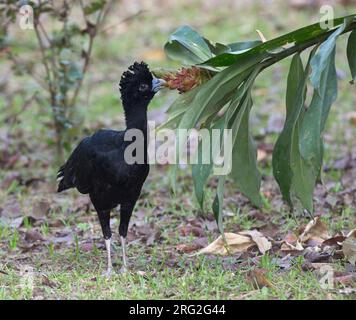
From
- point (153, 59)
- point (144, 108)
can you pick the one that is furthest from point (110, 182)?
point (153, 59)

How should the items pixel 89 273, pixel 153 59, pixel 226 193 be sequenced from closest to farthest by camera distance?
pixel 89 273 < pixel 226 193 < pixel 153 59

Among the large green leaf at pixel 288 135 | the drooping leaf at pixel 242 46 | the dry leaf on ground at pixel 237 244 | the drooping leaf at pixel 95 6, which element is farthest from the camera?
the drooping leaf at pixel 95 6

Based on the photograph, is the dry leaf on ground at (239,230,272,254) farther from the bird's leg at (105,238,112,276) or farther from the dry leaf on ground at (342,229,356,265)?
the bird's leg at (105,238,112,276)

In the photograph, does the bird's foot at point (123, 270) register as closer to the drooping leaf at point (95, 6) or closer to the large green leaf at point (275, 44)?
the large green leaf at point (275, 44)

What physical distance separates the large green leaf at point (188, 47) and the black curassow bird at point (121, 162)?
Answer: 199 millimetres

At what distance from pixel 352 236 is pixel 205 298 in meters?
1.18

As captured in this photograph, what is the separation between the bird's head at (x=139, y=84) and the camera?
501 centimetres

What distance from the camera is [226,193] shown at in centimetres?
678

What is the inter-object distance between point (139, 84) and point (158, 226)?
54.5 inches

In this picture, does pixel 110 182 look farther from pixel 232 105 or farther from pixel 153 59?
pixel 153 59

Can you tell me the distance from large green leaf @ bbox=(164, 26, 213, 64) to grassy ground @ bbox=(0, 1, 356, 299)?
1.23 metres

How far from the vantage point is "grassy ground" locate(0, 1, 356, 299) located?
4.53 meters

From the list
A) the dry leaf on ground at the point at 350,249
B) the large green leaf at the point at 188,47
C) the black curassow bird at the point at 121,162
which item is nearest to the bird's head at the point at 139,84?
the black curassow bird at the point at 121,162

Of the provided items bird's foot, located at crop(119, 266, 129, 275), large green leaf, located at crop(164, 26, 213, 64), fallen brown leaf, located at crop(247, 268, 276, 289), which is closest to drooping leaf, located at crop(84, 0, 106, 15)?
large green leaf, located at crop(164, 26, 213, 64)
